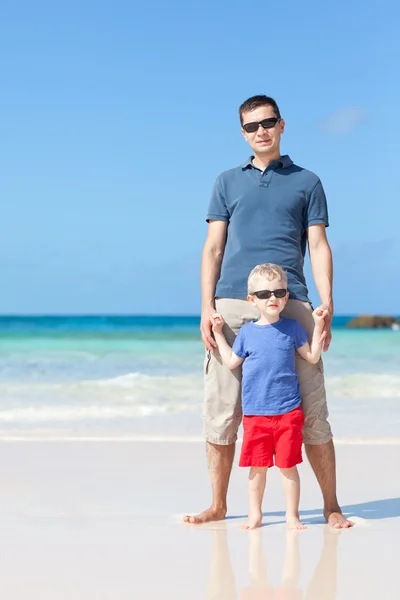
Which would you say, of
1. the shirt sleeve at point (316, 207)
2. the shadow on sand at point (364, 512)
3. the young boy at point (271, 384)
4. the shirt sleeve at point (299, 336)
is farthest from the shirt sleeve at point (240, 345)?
the shadow on sand at point (364, 512)

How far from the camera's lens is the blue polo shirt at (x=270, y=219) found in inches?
144

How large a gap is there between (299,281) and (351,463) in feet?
6.85

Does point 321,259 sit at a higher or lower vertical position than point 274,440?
higher

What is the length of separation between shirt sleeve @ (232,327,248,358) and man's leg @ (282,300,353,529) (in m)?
0.22

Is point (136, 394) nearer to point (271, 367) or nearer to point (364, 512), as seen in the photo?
point (364, 512)

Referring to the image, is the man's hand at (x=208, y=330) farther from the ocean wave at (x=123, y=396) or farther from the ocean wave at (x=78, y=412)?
the ocean wave at (x=78, y=412)

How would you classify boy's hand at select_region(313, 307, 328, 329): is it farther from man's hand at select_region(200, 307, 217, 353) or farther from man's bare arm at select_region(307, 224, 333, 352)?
man's hand at select_region(200, 307, 217, 353)

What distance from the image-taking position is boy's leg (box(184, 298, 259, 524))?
146 inches

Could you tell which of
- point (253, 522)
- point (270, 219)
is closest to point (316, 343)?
point (270, 219)

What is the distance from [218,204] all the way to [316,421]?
3.55 feet

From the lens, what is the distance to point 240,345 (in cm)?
359

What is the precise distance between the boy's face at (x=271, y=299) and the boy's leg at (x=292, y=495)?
694mm

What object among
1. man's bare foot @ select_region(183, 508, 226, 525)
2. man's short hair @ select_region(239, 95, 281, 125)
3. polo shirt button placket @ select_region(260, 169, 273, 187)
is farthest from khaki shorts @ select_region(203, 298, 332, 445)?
man's short hair @ select_region(239, 95, 281, 125)

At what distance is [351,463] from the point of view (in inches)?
210
